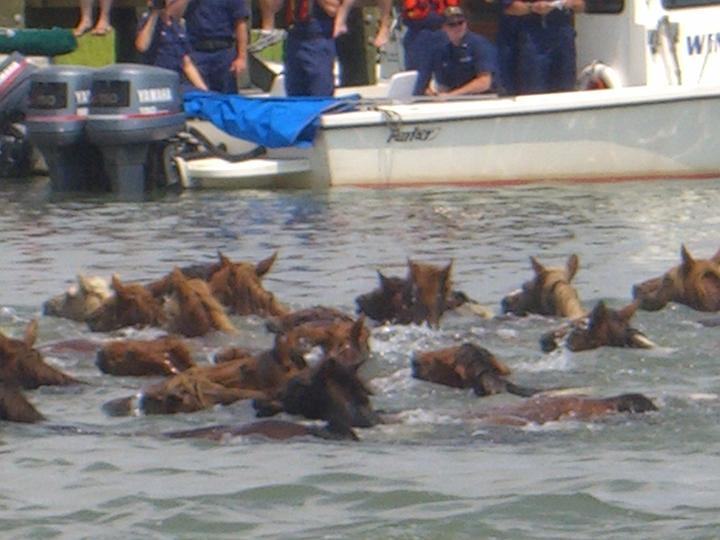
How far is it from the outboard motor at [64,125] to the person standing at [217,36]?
1.16m

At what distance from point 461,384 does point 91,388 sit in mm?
1538

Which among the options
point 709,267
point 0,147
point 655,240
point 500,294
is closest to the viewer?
point 709,267

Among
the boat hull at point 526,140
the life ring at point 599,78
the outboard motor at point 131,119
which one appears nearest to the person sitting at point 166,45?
the outboard motor at point 131,119

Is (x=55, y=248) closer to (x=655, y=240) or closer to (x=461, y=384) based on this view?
(x=655, y=240)

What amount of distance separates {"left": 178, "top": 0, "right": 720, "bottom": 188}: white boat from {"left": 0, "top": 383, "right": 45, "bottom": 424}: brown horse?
30.0 feet

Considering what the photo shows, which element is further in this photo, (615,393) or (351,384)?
(615,393)

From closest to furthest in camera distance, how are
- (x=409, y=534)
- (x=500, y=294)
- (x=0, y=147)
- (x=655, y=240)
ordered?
(x=409, y=534) → (x=500, y=294) → (x=655, y=240) → (x=0, y=147)

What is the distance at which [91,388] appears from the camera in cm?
891

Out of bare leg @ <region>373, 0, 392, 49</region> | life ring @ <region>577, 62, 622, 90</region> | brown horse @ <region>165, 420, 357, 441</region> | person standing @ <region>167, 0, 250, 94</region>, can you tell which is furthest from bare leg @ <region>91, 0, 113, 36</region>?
brown horse @ <region>165, 420, 357, 441</region>

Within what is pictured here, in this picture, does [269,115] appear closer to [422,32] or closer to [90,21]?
[422,32]

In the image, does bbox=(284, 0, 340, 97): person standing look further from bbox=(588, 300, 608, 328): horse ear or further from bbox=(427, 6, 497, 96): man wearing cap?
bbox=(588, 300, 608, 328): horse ear

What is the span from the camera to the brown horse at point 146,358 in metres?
9.05

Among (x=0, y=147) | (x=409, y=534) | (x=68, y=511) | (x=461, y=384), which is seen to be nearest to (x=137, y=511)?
(x=68, y=511)

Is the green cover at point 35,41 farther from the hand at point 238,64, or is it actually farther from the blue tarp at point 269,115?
the blue tarp at point 269,115
